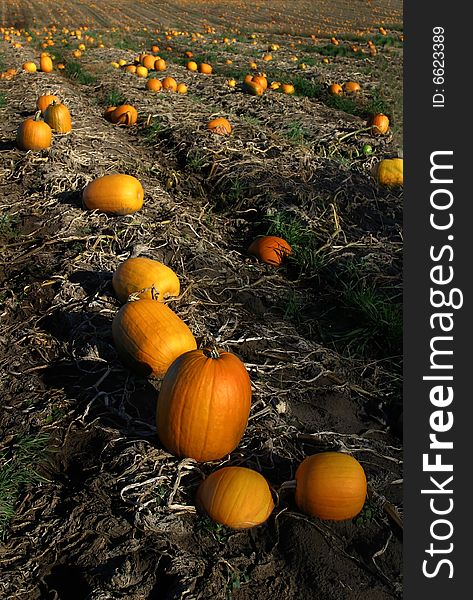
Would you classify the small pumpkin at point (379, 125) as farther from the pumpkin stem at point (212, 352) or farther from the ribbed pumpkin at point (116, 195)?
the pumpkin stem at point (212, 352)

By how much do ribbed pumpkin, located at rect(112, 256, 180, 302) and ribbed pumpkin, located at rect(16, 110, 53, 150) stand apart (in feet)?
13.1

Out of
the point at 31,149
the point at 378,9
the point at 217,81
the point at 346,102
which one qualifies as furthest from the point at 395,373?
the point at 378,9

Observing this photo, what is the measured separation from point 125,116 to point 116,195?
4.57m

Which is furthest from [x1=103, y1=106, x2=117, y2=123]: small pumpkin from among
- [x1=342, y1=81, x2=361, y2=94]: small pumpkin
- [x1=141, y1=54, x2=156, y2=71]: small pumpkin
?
[x1=141, y1=54, x2=156, y2=71]: small pumpkin

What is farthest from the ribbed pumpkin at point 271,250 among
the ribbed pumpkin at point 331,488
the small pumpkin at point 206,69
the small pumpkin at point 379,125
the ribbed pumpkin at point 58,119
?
the small pumpkin at point 206,69

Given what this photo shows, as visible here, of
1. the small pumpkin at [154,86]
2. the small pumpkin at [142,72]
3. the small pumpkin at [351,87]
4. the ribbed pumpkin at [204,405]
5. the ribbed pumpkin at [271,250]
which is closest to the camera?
the ribbed pumpkin at [204,405]

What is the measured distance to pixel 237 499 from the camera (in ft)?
8.88

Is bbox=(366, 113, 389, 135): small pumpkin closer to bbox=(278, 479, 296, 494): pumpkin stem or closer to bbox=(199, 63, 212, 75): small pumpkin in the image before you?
bbox=(199, 63, 212, 75): small pumpkin

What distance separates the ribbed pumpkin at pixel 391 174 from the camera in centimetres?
717

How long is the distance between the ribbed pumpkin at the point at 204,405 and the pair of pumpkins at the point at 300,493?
186 mm

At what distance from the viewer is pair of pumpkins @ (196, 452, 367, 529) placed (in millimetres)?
2719

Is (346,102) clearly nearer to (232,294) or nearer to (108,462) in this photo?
(232,294)

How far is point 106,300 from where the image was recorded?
444cm

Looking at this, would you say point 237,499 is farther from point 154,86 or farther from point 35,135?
point 154,86
